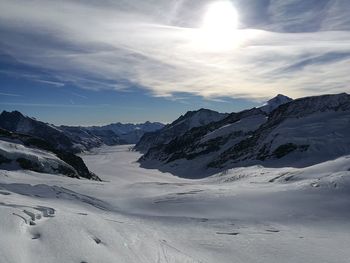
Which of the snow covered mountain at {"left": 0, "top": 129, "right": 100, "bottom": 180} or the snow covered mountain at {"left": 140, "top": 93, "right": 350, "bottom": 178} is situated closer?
the snow covered mountain at {"left": 0, "top": 129, "right": 100, "bottom": 180}

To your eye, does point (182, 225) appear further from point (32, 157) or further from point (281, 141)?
point (281, 141)

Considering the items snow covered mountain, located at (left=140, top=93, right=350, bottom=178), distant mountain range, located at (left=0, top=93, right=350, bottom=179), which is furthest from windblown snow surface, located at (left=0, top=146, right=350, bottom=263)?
snow covered mountain, located at (left=140, top=93, right=350, bottom=178)

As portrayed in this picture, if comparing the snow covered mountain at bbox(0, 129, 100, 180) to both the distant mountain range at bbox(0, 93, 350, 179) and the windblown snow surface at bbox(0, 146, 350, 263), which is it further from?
the windblown snow surface at bbox(0, 146, 350, 263)

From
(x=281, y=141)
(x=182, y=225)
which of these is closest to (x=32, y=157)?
(x=182, y=225)

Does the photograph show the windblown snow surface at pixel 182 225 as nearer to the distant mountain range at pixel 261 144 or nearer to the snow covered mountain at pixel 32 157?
the snow covered mountain at pixel 32 157

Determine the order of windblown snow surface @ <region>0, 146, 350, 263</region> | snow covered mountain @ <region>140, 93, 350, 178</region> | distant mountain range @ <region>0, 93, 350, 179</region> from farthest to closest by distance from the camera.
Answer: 1. snow covered mountain @ <region>140, 93, 350, 178</region>
2. distant mountain range @ <region>0, 93, 350, 179</region>
3. windblown snow surface @ <region>0, 146, 350, 263</region>

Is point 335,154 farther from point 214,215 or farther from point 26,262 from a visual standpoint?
point 26,262
